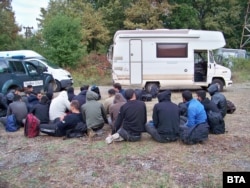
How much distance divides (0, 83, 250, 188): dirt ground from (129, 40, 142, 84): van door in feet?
27.5

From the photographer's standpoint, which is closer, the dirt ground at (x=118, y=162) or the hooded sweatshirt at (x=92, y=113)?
the dirt ground at (x=118, y=162)

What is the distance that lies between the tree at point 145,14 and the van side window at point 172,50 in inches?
695

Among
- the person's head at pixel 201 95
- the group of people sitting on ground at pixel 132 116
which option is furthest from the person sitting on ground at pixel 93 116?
the person's head at pixel 201 95

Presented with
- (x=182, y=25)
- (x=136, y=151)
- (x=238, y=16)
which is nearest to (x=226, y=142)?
(x=136, y=151)

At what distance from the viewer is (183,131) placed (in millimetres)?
7922

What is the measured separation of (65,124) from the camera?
8695 millimetres

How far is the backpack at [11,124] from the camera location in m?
9.78

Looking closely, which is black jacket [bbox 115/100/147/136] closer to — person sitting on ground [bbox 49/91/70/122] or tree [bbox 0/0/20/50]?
person sitting on ground [bbox 49/91/70/122]

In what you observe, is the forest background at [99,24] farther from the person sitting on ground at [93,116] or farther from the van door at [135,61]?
the person sitting on ground at [93,116]

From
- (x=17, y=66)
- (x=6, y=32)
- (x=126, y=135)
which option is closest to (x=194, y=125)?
(x=126, y=135)

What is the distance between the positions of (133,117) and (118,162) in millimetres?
1433

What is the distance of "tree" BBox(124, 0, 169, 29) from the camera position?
34469 millimetres

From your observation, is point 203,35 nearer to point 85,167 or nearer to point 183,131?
point 183,131

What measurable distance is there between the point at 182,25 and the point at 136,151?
32234 millimetres
